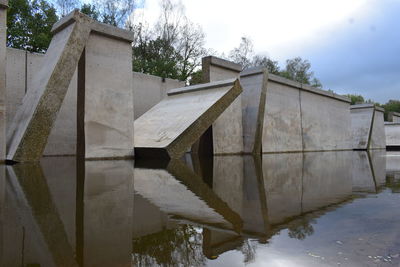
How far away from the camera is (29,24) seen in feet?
61.9

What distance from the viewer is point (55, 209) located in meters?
2.63

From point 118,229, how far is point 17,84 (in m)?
7.92

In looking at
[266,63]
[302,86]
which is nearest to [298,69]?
[266,63]

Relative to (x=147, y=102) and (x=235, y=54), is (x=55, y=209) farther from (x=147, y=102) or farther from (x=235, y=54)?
(x=235, y=54)

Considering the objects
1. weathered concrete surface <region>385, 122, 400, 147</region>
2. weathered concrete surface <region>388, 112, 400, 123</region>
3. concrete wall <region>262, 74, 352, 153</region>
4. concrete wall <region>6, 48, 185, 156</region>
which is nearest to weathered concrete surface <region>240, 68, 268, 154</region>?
concrete wall <region>262, 74, 352, 153</region>

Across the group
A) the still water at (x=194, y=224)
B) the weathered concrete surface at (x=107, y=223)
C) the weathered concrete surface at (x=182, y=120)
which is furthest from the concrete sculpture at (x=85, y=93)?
the weathered concrete surface at (x=107, y=223)

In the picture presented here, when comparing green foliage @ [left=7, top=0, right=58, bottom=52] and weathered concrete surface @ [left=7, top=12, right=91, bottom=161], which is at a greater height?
green foliage @ [left=7, top=0, right=58, bottom=52]

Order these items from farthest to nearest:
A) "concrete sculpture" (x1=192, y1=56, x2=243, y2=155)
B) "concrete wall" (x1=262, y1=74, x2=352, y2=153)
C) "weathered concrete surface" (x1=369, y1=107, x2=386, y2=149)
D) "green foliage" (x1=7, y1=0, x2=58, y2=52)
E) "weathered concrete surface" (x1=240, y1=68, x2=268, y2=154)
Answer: "weathered concrete surface" (x1=369, y1=107, x2=386, y2=149) → "green foliage" (x1=7, y1=0, x2=58, y2=52) → "concrete wall" (x1=262, y1=74, x2=352, y2=153) → "weathered concrete surface" (x1=240, y1=68, x2=268, y2=154) → "concrete sculpture" (x1=192, y1=56, x2=243, y2=155)

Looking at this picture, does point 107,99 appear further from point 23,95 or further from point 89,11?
point 89,11

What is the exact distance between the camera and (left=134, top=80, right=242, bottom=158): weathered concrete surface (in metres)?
7.17

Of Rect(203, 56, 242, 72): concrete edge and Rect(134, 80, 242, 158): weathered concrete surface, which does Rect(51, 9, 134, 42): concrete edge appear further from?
Rect(203, 56, 242, 72): concrete edge

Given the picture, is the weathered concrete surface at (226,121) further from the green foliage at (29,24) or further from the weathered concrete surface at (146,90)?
the green foliage at (29,24)

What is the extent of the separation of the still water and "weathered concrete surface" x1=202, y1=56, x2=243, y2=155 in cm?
571

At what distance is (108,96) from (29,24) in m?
14.0
